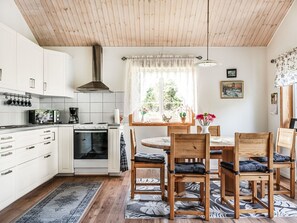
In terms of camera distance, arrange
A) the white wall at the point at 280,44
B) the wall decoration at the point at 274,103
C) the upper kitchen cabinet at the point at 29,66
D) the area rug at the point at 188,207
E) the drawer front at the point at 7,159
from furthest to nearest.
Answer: the wall decoration at the point at 274,103
the white wall at the point at 280,44
the upper kitchen cabinet at the point at 29,66
the drawer front at the point at 7,159
the area rug at the point at 188,207

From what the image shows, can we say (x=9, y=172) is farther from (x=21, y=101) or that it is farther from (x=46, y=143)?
(x=21, y=101)

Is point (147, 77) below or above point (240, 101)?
above

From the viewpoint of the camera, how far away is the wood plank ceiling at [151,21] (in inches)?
154

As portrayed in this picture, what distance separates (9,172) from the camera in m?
2.83

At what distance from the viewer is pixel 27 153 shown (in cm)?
322

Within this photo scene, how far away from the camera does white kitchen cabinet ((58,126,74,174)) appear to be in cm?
417

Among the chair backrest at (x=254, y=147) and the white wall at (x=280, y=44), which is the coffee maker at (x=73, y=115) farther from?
the white wall at (x=280, y=44)

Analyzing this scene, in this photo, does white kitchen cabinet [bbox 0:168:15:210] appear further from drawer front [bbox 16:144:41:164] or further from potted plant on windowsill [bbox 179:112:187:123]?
potted plant on windowsill [bbox 179:112:187:123]

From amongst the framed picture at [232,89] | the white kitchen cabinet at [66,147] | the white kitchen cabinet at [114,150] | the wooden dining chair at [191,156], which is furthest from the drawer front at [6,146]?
the framed picture at [232,89]

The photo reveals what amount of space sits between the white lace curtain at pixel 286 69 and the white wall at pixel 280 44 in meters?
0.18

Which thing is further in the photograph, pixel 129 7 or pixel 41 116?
pixel 41 116

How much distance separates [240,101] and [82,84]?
9.90 ft

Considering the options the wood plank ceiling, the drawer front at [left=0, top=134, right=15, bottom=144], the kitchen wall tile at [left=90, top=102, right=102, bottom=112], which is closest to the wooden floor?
the drawer front at [left=0, top=134, right=15, bottom=144]

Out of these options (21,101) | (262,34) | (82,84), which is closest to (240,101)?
(262,34)
